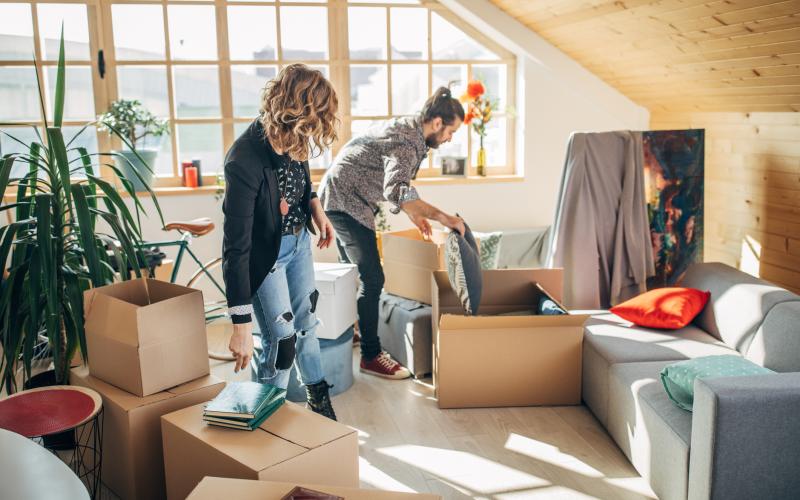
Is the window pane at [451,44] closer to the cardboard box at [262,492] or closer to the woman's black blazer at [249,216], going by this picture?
the woman's black blazer at [249,216]

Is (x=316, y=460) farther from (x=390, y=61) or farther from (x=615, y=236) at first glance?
(x=390, y=61)

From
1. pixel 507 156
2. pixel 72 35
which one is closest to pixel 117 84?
pixel 72 35

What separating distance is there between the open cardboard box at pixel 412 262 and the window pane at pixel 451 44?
5.45ft

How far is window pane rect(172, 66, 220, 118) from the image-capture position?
15.1 feet

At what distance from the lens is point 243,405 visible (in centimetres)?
213

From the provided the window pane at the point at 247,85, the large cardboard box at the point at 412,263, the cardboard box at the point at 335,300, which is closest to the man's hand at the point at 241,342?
the cardboard box at the point at 335,300

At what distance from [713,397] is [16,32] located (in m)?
4.13

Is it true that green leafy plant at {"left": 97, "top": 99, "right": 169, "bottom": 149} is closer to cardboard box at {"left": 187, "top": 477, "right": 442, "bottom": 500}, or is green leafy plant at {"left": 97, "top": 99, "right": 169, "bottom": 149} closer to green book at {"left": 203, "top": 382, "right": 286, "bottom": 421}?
green book at {"left": 203, "top": 382, "right": 286, "bottom": 421}

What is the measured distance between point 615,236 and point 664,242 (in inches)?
12.9

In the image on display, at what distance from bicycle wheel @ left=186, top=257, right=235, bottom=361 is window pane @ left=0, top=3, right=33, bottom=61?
1.60 m

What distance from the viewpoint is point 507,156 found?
17.0 ft

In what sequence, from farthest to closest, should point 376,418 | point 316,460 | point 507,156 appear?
1. point 507,156
2. point 376,418
3. point 316,460

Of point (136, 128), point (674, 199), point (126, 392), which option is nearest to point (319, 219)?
point (126, 392)

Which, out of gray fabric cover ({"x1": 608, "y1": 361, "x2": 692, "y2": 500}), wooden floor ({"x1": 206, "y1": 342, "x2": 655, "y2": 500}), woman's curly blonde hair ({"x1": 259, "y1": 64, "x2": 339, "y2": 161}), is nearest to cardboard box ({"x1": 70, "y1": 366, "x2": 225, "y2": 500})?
wooden floor ({"x1": 206, "y1": 342, "x2": 655, "y2": 500})
